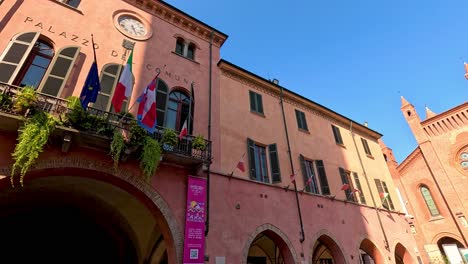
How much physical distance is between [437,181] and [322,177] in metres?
16.7

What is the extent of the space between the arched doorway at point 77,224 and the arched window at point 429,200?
24.5 m

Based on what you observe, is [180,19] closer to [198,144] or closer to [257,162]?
[198,144]

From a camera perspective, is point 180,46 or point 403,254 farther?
point 403,254

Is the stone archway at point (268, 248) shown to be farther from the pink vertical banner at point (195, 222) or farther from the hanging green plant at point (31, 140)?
the hanging green plant at point (31, 140)

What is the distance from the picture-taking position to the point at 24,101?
647 centimetres

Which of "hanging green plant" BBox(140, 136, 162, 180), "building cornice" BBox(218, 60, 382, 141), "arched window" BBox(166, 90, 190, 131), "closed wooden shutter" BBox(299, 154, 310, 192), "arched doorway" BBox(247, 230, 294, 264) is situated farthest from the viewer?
"building cornice" BBox(218, 60, 382, 141)

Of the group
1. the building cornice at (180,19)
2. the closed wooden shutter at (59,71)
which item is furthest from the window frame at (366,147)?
the closed wooden shutter at (59,71)

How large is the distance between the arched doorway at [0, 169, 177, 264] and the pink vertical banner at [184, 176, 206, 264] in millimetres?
819

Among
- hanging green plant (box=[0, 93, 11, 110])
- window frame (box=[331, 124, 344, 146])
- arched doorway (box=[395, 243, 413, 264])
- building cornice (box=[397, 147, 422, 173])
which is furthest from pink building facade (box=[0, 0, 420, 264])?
building cornice (box=[397, 147, 422, 173])

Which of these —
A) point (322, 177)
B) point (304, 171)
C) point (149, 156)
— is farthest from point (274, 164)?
point (149, 156)

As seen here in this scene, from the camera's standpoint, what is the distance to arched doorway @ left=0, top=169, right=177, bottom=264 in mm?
9562

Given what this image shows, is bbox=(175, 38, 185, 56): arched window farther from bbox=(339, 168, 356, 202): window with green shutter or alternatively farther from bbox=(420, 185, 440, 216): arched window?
bbox=(420, 185, 440, 216): arched window

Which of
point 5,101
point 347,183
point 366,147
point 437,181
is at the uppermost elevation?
point 366,147

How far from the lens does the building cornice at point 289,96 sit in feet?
45.3
